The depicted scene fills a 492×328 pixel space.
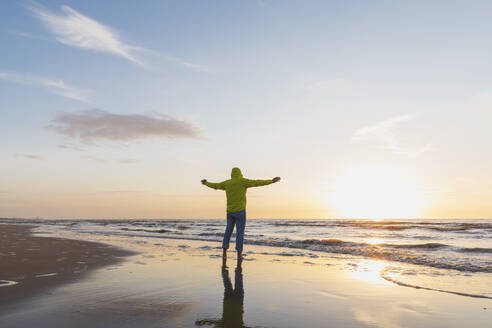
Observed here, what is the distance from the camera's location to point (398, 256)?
978 cm

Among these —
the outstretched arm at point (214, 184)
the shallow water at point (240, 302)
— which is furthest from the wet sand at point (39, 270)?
the outstretched arm at point (214, 184)

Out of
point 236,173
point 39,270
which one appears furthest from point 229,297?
point 236,173

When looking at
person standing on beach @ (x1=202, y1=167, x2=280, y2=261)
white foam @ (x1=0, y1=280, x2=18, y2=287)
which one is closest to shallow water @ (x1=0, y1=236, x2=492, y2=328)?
white foam @ (x1=0, y1=280, x2=18, y2=287)

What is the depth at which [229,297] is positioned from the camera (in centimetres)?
459

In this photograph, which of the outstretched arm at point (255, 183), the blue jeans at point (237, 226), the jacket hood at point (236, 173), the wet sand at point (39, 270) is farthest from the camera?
the jacket hood at point (236, 173)

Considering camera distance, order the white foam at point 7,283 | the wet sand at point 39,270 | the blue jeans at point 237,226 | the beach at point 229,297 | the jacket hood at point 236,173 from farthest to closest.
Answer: the jacket hood at point 236,173, the blue jeans at point 237,226, the white foam at point 7,283, the wet sand at point 39,270, the beach at point 229,297

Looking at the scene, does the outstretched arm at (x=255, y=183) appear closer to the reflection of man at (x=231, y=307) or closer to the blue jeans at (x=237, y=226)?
the blue jeans at (x=237, y=226)

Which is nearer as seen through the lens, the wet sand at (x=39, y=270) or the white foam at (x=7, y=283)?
the wet sand at (x=39, y=270)

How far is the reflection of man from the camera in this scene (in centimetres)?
342

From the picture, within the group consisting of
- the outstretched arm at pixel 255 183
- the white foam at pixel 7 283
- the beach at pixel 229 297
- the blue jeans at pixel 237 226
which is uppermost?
the outstretched arm at pixel 255 183

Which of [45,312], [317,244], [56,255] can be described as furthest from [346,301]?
[317,244]

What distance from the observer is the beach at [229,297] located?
3561 millimetres

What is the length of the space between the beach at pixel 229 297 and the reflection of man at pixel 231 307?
1 cm

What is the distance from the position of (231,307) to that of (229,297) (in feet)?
1.77
